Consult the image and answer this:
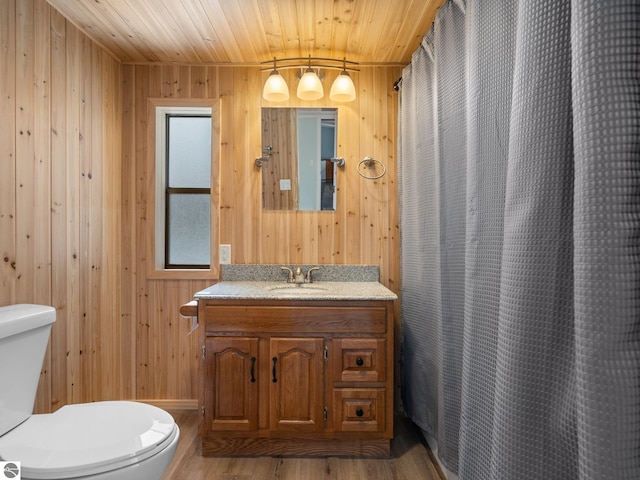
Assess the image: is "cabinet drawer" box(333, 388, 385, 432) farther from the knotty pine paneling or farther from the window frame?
the window frame

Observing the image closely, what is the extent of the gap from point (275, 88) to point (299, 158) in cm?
45

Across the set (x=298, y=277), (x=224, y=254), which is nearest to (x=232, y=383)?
(x=298, y=277)

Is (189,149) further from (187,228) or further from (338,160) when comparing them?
(338,160)

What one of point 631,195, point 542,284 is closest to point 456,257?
point 542,284

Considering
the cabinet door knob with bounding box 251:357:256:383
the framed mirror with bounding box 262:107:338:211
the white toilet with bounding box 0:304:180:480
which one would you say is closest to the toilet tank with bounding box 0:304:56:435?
the white toilet with bounding box 0:304:180:480

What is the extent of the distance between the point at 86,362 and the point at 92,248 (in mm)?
645

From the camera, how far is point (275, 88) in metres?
2.31

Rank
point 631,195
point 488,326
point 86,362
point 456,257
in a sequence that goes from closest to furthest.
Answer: point 631,195 → point 488,326 → point 456,257 → point 86,362

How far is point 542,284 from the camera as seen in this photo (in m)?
0.89

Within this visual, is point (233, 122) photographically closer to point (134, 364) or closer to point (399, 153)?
point (399, 153)

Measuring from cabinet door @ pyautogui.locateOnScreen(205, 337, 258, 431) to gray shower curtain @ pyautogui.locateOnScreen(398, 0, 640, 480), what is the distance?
0.96 meters

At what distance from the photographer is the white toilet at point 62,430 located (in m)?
1.12

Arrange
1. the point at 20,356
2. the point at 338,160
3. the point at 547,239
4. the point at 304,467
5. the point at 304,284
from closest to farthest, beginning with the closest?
the point at 547,239 < the point at 20,356 < the point at 304,467 < the point at 304,284 < the point at 338,160

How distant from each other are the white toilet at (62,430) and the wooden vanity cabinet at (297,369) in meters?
0.55
